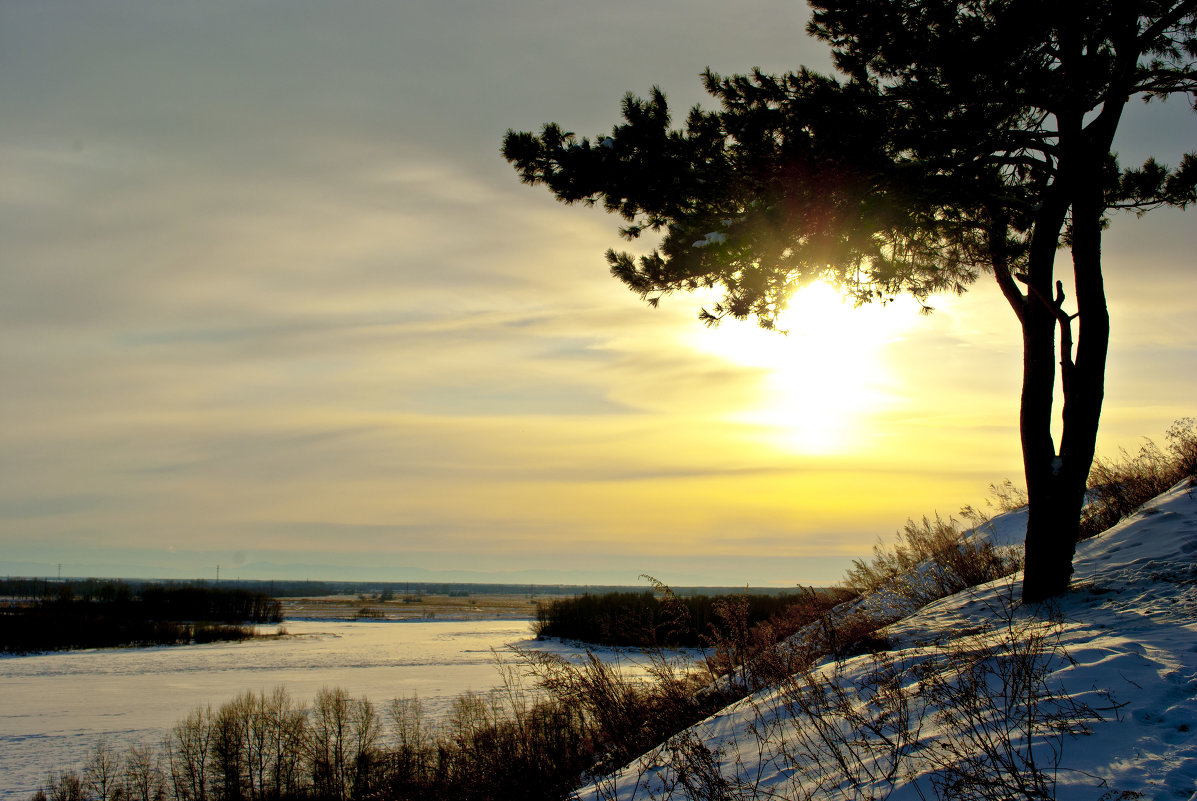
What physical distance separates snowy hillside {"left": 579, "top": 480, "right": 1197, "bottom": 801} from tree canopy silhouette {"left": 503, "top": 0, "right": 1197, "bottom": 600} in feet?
5.07

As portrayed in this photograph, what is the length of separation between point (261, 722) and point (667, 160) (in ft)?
62.9

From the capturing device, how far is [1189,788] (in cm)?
390

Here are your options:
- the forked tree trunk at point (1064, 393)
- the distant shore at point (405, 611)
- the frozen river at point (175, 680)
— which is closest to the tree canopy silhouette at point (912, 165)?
the forked tree trunk at point (1064, 393)

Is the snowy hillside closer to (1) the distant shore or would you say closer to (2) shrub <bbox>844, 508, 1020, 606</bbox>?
(2) shrub <bbox>844, 508, 1020, 606</bbox>

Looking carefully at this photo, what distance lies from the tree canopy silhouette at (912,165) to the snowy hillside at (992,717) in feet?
5.07

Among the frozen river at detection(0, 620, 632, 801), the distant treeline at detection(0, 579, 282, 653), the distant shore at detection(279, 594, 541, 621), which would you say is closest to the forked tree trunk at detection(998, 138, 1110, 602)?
the frozen river at detection(0, 620, 632, 801)

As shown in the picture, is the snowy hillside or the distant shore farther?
the distant shore

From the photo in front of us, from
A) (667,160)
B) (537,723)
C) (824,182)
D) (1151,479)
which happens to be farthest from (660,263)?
(1151,479)

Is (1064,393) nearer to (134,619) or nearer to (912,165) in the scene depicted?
(912,165)

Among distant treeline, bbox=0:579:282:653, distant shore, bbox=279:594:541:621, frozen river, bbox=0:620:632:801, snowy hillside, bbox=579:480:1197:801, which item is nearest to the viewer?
snowy hillside, bbox=579:480:1197:801

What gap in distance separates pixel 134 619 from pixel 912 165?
8756 centimetres

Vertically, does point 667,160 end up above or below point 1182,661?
above

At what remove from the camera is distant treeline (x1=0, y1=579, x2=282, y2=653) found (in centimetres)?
5756

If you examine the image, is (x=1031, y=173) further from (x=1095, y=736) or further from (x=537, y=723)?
(x=537, y=723)
